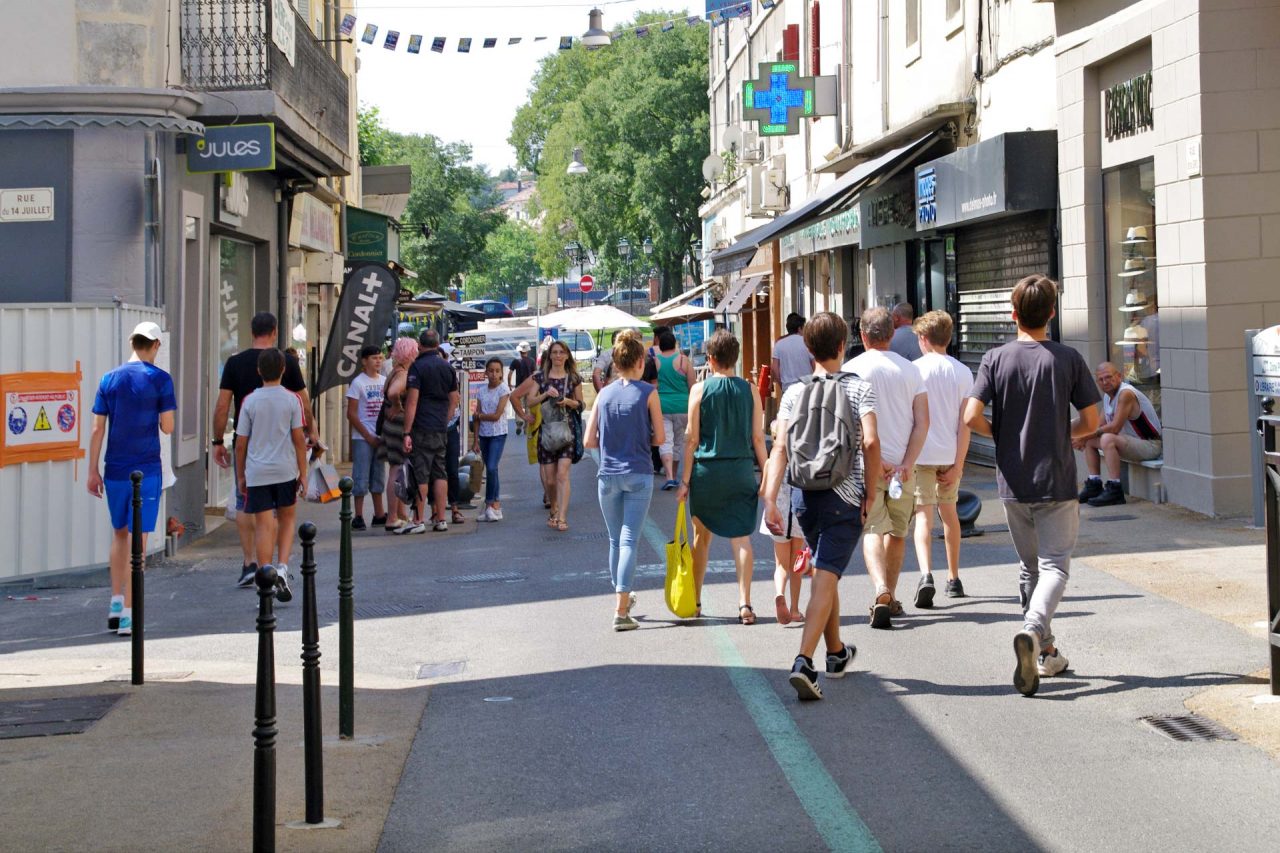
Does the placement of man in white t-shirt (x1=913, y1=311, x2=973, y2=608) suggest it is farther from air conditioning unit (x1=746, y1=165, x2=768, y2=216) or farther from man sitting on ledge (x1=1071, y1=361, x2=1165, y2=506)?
air conditioning unit (x1=746, y1=165, x2=768, y2=216)

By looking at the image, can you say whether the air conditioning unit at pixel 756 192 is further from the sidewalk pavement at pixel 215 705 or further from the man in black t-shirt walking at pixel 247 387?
the man in black t-shirt walking at pixel 247 387

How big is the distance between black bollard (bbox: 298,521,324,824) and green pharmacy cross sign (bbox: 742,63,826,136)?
24.2 metres

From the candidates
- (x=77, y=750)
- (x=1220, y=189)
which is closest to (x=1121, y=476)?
(x=1220, y=189)

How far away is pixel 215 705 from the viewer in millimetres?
7855

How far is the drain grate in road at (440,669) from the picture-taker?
8578mm

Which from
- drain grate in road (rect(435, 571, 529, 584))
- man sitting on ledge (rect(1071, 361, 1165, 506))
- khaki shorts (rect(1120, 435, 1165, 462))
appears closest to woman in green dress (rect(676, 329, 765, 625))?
drain grate in road (rect(435, 571, 529, 584))

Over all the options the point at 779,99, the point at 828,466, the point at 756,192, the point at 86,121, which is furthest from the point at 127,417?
the point at 756,192

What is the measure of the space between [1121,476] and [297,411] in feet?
25.6

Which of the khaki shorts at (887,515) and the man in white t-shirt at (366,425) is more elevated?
the man in white t-shirt at (366,425)

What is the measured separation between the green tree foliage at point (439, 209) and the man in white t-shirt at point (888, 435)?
6164 cm

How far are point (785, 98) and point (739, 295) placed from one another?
32.4 feet

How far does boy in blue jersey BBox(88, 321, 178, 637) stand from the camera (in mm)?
10031

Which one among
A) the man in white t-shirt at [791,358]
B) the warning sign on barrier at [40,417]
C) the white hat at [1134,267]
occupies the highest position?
the white hat at [1134,267]

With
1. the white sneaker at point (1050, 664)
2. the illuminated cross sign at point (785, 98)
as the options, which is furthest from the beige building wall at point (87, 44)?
the illuminated cross sign at point (785, 98)
